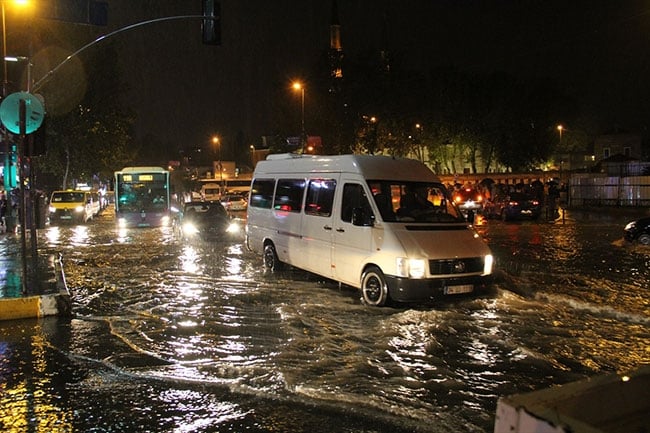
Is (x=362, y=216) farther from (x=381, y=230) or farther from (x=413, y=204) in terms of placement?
(x=413, y=204)

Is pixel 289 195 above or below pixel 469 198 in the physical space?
above

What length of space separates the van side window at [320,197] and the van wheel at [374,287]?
1.52m

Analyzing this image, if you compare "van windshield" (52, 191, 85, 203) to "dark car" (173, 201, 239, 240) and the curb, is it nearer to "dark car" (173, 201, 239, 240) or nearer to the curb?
"dark car" (173, 201, 239, 240)

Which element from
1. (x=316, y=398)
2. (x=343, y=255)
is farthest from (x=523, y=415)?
(x=343, y=255)

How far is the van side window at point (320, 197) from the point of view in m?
10.6

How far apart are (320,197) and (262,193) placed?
3.05m

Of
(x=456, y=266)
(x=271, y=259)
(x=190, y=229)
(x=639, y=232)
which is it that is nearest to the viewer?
(x=456, y=266)

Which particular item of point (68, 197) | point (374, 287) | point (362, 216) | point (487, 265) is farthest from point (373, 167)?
point (68, 197)

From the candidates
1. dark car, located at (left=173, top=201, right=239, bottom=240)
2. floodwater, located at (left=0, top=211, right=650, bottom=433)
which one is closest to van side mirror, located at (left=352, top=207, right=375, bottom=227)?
floodwater, located at (left=0, top=211, right=650, bottom=433)

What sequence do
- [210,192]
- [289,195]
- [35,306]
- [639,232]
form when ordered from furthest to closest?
[210,192] → [639,232] → [289,195] → [35,306]

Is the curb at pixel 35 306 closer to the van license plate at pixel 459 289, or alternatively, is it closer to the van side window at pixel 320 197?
the van side window at pixel 320 197

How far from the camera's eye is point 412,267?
8766mm

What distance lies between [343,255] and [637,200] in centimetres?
3015

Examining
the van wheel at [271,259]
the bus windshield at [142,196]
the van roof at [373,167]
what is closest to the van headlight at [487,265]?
the van roof at [373,167]
